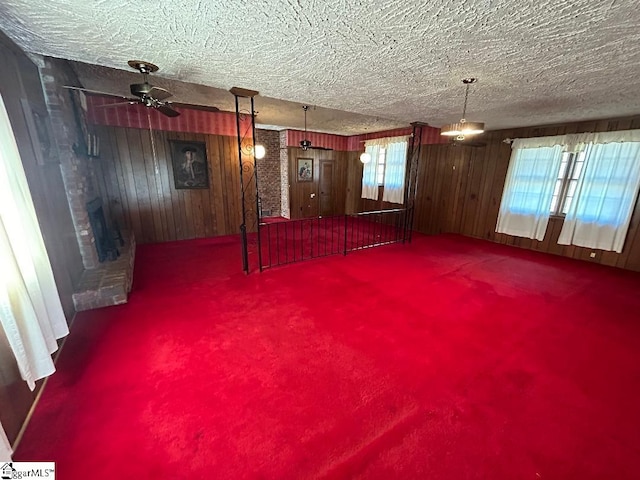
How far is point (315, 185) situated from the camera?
8.52 m

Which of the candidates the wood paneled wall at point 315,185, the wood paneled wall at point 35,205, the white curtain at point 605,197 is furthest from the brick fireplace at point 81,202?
the white curtain at point 605,197

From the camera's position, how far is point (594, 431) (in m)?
1.58

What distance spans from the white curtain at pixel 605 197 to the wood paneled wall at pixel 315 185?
19.6 ft

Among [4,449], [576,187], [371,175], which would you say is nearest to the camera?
[4,449]

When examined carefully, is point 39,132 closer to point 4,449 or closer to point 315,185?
point 4,449

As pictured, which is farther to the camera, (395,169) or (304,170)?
(304,170)

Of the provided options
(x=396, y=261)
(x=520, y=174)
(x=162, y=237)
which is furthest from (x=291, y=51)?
(x=520, y=174)

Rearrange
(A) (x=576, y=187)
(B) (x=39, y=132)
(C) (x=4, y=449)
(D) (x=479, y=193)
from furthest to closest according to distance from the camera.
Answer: (D) (x=479, y=193), (A) (x=576, y=187), (B) (x=39, y=132), (C) (x=4, y=449)

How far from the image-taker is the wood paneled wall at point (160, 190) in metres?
4.89

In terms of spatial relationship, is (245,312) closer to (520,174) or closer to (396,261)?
(396,261)

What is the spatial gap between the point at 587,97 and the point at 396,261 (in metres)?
3.21

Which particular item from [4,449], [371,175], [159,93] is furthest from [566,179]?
[4,449]

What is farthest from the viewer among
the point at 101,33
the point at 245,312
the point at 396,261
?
the point at 396,261

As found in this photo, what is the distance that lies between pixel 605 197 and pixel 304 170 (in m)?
6.77
